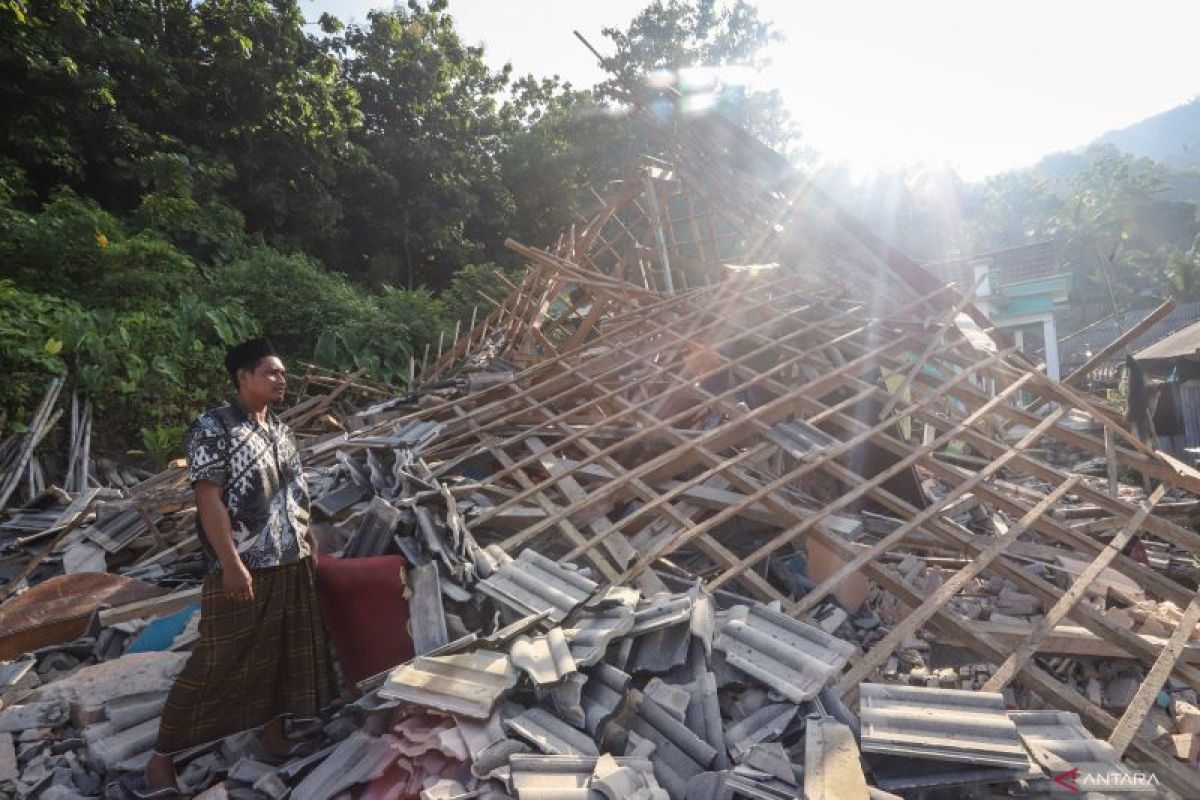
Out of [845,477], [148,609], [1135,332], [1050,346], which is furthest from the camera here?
[1050,346]

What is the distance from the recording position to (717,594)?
3016 mm

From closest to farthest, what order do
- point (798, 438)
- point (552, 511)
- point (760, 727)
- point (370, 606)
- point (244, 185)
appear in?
point (760, 727), point (370, 606), point (552, 511), point (798, 438), point (244, 185)

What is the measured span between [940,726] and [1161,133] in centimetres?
17112

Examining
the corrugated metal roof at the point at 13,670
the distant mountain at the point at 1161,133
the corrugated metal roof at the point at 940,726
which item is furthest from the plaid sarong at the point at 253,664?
the distant mountain at the point at 1161,133

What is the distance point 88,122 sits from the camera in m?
10.6

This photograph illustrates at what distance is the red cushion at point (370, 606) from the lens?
2.55 m

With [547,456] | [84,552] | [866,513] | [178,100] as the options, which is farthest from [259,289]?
[866,513]

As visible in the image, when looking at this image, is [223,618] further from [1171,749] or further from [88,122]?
[88,122]

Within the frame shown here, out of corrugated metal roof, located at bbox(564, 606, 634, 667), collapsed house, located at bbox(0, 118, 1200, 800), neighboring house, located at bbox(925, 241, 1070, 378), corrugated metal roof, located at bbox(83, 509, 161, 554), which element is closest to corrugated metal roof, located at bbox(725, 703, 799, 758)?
collapsed house, located at bbox(0, 118, 1200, 800)

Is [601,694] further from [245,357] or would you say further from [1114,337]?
[1114,337]

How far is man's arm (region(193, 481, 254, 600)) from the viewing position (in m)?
2.06

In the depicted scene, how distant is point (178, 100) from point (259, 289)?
16.5ft

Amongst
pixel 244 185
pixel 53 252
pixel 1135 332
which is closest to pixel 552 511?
pixel 1135 332

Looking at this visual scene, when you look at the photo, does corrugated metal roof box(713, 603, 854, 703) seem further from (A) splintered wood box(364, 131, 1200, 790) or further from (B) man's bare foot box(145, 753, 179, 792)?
(B) man's bare foot box(145, 753, 179, 792)
